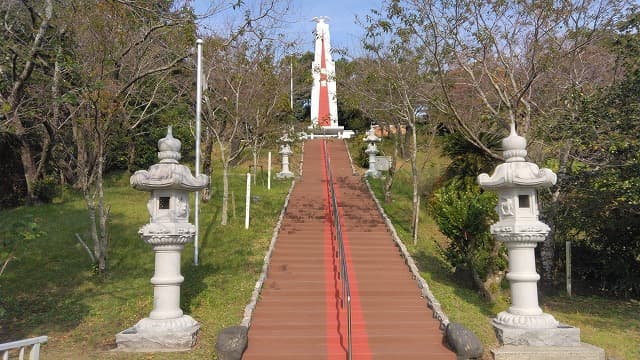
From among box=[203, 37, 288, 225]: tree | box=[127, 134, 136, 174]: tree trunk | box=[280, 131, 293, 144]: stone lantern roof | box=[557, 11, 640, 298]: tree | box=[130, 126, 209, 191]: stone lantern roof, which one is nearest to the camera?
box=[130, 126, 209, 191]: stone lantern roof

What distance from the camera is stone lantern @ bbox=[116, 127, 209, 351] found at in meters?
7.35

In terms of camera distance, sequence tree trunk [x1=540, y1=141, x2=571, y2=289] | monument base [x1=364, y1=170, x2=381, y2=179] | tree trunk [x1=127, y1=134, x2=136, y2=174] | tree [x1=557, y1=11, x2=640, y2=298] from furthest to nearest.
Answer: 1. tree trunk [x1=127, y1=134, x2=136, y2=174]
2. monument base [x1=364, y1=170, x2=381, y2=179]
3. tree trunk [x1=540, y1=141, x2=571, y2=289]
4. tree [x1=557, y1=11, x2=640, y2=298]

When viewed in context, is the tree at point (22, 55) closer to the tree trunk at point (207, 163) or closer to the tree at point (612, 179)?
the tree trunk at point (207, 163)

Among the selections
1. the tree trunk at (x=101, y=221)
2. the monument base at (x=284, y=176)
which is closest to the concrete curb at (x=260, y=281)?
the tree trunk at (x=101, y=221)

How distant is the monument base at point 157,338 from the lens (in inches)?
287

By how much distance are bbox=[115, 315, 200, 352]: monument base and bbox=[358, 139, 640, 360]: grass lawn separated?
410cm

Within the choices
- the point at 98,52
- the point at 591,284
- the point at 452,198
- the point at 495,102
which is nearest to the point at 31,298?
A: the point at 98,52

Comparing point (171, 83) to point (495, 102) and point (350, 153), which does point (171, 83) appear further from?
point (350, 153)

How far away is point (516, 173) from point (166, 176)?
5.16 m

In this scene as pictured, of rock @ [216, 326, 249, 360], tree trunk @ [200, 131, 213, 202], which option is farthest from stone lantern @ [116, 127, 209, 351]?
tree trunk @ [200, 131, 213, 202]

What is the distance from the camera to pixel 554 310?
10.1 metres

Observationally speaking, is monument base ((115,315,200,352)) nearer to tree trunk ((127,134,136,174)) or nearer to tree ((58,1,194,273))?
tree ((58,1,194,273))

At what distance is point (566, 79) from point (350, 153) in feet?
62.2

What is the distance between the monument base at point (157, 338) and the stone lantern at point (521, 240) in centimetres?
448
